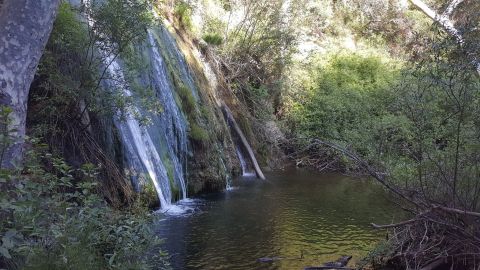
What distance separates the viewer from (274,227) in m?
9.14

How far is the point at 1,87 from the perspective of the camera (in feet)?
15.8

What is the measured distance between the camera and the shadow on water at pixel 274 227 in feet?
24.1

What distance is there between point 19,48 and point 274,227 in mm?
5701

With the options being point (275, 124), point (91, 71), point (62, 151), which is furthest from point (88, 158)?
point (275, 124)

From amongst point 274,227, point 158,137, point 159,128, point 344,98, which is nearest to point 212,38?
point 159,128

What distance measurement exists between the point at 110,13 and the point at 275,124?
12.4m

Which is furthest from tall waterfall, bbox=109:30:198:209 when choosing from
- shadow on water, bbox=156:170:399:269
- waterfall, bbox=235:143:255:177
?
waterfall, bbox=235:143:255:177

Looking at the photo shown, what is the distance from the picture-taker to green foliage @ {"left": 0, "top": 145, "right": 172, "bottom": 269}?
3.63 metres

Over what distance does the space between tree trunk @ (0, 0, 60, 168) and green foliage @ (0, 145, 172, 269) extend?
0.62 metres

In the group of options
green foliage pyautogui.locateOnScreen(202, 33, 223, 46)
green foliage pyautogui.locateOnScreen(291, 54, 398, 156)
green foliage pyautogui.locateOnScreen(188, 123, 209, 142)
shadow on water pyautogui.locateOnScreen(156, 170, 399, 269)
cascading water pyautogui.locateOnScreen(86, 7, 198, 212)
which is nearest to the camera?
shadow on water pyautogui.locateOnScreen(156, 170, 399, 269)

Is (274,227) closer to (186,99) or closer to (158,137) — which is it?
(158,137)

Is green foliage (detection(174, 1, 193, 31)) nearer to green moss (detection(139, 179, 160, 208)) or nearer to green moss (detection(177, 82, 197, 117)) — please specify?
green moss (detection(177, 82, 197, 117))

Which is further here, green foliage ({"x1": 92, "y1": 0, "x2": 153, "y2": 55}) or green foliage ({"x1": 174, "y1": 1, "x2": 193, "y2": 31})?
green foliage ({"x1": 174, "y1": 1, "x2": 193, "y2": 31})

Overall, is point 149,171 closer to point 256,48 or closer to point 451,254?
point 451,254
